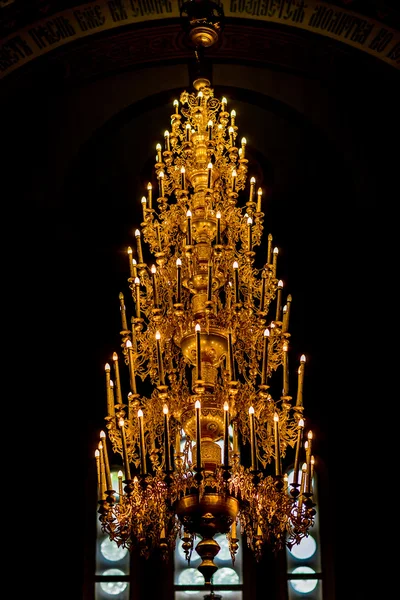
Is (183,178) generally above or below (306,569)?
above

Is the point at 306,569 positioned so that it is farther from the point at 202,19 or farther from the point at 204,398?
the point at 202,19

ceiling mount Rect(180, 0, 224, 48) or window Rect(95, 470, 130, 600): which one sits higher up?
ceiling mount Rect(180, 0, 224, 48)

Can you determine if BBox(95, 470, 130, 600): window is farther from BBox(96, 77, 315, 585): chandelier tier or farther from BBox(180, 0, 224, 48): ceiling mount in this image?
BBox(180, 0, 224, 48): ceiling mount

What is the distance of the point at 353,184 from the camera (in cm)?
1208

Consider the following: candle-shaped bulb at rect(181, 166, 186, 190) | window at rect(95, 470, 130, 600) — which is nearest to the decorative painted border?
candle-shaped bulb at rect(181, 166, 186, 190)

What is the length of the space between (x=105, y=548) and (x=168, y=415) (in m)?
3.78

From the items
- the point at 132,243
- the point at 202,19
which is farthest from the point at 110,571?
the point at 202,19

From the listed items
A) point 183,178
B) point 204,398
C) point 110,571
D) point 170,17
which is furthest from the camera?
point 110,571

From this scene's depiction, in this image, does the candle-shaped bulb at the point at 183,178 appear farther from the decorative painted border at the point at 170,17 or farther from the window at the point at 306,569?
the window at the point at 306,569

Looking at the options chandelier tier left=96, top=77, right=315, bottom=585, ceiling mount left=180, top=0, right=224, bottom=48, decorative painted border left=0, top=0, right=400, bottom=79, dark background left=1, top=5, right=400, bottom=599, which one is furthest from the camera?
dark background left=1, top=5, right=400, bottom=599

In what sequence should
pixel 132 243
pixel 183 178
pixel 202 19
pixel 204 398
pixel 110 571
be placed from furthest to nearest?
pixel 132 243, pixel 110 571, pixel 202 19, pixel 183 178, pixel 204 398

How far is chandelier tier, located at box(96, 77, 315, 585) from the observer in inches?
311

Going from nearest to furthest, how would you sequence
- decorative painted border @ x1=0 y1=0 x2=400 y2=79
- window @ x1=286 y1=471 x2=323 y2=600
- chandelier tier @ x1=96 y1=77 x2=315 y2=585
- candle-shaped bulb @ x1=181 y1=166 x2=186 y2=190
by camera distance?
chandelier tier @ x1=96 y1=77 x2=315 y2=585, candle-shaped bulb @ x1=181 y1=166 x2=186 y2=190, decorative painted border @ x1=0 y1=0 x2=400 y2=79, window @ x1=286 y1=471 x2=323 y2=600

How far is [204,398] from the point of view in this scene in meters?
8.22
